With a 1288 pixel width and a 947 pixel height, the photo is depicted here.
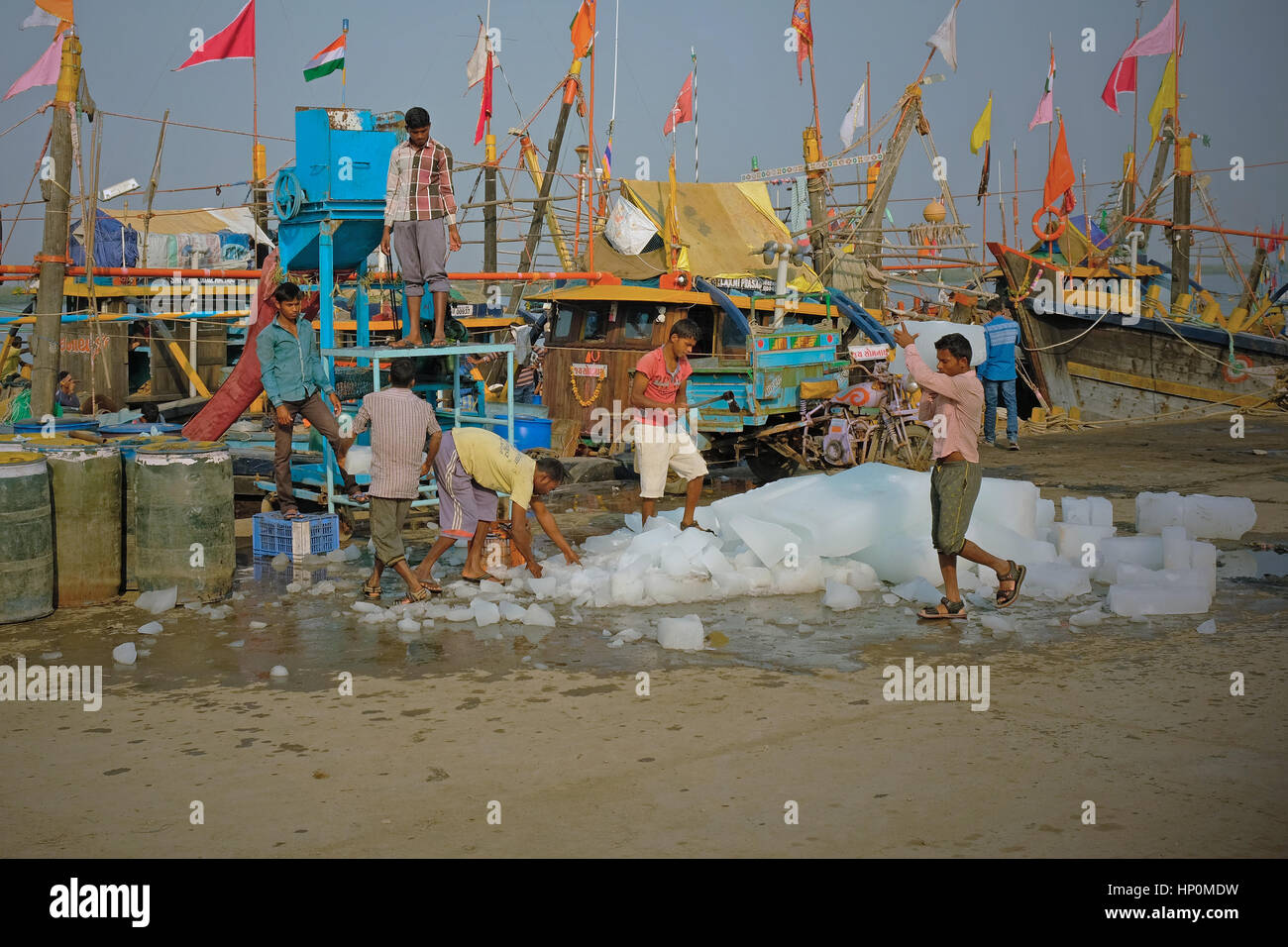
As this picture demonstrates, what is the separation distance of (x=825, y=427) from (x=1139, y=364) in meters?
8.91

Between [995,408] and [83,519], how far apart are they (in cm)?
1124

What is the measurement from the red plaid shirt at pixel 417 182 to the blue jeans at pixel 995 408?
8.37 meters

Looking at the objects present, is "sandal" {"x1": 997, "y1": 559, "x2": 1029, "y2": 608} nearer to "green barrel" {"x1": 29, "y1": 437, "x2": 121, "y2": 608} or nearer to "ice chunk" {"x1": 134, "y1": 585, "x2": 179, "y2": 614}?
"ice chunk" {"x1": 134, "y1": 585, "x2": 179, "y2": 614}

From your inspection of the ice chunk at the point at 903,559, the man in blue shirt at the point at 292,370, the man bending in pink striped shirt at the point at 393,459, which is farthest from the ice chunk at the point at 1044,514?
the man in blue shirt at the point at 292,370

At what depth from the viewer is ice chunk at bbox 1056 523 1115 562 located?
25.2ft

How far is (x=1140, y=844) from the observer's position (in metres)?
3.58

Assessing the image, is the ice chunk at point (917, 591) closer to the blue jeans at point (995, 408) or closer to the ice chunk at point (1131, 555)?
the ice chunk at point (1131, 555)

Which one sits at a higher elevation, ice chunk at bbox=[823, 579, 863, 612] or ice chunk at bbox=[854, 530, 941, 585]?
ice chunk at bbox=[854, 530, 941, 585]

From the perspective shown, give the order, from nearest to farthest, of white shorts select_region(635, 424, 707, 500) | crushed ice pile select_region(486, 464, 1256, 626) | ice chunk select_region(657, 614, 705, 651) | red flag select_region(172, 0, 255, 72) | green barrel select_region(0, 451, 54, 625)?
ice chunk select_region(657, 614, 705, 651), green barrel select_region(0, 451, 54, 625), crushed ice pile select_region(486, 464, 1256, 626), white shorts select_region(635, 424, 707, 500), red flag select_region(172, 0, 255, 72)

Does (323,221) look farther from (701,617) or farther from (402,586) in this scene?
(701,617)

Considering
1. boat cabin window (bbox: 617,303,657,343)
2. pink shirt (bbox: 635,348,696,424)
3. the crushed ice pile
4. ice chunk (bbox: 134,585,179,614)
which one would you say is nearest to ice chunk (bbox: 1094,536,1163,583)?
the crushed ice pile

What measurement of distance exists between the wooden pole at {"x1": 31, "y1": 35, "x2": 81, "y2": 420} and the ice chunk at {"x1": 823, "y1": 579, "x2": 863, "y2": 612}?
7.00 meters

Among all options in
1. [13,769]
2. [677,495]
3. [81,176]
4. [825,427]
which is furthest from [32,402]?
[825,427]

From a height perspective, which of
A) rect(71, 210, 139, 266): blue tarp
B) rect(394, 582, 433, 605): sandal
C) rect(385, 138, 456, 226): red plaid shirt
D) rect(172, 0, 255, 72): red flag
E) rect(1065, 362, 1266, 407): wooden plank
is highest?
rect(172, 0, 255, 72): red flag
